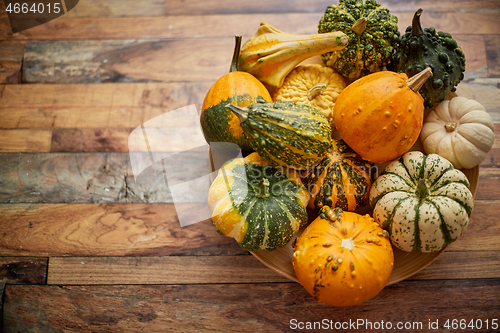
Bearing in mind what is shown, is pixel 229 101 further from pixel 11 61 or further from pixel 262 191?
pixel 11 61

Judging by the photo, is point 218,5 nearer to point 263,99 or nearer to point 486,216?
point 263,99

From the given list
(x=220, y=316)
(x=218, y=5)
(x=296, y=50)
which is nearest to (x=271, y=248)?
(x=220, y=316)

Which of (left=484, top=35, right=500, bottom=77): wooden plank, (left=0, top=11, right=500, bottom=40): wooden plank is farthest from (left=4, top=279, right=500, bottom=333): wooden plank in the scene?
(left=0, top=11, right=500, bottom=40): wooden plank

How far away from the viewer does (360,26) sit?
1.40 m

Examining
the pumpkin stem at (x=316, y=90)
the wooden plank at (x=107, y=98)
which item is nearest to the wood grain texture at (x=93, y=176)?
the wooden plank at (x=107, y=98)

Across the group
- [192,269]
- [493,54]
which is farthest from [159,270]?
[493,54]

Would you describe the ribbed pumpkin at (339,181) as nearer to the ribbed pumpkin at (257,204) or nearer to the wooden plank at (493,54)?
the ribbed pumpkin at (257,204)

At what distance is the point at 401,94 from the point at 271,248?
2.36 feet

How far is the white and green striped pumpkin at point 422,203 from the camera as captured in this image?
4.07ft

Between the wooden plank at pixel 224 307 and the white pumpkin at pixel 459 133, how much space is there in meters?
0.60

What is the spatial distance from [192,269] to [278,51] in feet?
3.40

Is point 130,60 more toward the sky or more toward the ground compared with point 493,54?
more toward the ground

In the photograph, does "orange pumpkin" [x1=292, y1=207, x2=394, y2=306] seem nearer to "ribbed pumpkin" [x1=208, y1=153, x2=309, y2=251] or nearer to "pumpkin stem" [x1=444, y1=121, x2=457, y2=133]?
"ribbed pumpkin" [x1=208, y1=153, x2=309, y2=251]

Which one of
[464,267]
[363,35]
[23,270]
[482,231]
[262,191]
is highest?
[363,35]
